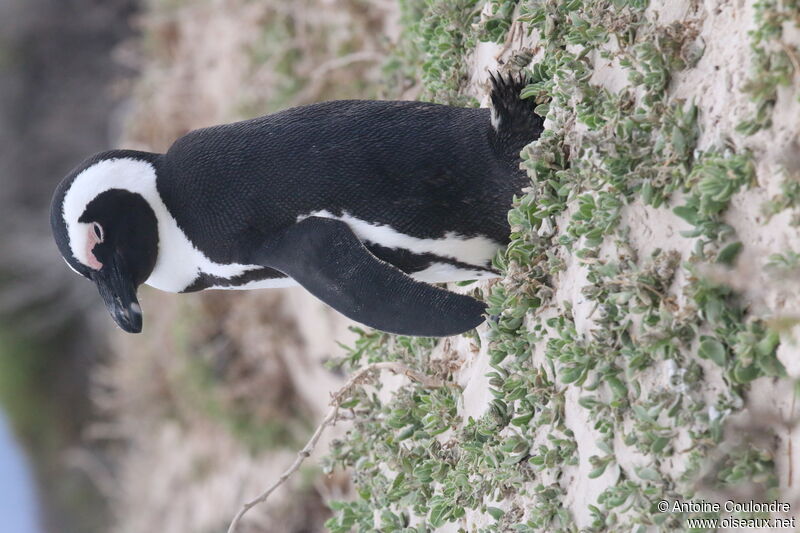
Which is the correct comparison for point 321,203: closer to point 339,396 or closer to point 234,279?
point 234,279

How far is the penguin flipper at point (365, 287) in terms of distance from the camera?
1.80 metres

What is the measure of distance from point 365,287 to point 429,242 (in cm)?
22

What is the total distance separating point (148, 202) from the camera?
2.08 metres

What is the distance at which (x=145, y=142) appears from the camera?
569cm

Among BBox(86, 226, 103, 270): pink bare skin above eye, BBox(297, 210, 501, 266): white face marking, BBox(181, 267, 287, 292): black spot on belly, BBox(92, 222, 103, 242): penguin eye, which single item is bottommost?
BBox(297, 210, 501, 266): white face marking

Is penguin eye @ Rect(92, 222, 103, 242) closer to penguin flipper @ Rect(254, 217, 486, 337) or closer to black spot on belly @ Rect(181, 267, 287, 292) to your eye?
black spot on belly @ Rect(181, 267, 287, 292)

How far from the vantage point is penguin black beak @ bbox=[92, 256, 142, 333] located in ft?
6.88

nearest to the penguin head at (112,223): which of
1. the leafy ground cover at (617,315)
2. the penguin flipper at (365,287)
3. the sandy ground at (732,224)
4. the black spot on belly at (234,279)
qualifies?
the black spot on belly at (234,279)

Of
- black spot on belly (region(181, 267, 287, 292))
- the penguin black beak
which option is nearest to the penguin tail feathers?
black spot on belly (region(181, 267, 287, 292))

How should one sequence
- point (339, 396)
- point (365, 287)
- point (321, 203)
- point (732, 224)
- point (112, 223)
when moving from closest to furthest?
point (732, 224), point (365, 287), point (321, 203), point (112, 223), point (339, 396)

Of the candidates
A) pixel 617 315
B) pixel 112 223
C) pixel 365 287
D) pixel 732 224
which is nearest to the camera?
pixel 732 224

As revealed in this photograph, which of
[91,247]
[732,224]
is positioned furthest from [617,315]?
[91,247]

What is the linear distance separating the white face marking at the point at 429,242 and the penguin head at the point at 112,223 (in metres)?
0.39

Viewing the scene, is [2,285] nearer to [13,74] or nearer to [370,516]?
[13,74]
